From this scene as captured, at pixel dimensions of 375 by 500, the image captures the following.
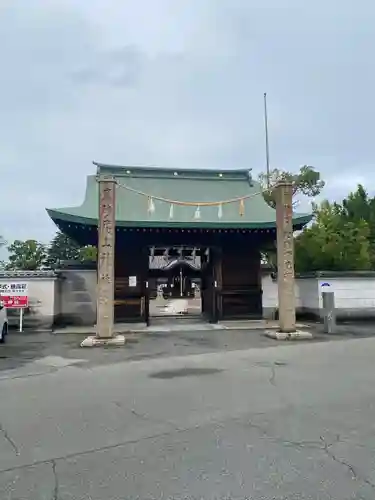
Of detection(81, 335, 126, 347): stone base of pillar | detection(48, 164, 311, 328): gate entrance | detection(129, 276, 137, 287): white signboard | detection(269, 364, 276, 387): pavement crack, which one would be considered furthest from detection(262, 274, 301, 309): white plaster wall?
detection(269, 364, 276, 387): pavement crack

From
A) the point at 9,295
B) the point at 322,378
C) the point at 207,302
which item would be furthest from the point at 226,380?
the point at 207,302

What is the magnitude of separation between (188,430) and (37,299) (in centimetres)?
1384

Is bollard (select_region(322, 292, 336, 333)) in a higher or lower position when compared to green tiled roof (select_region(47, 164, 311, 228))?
lower

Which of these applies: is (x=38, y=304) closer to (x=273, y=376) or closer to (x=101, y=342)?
(x=101, y=342)

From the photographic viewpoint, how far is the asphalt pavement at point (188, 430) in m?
3.57

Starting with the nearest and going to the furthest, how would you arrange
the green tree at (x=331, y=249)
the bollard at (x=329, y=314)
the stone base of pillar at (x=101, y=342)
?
the stone base of pillar at (x=101, y=342)
the bollard at (x=329, y=314)
the green tree at (x=331, y=249)

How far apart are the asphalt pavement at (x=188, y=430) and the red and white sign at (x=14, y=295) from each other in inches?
270

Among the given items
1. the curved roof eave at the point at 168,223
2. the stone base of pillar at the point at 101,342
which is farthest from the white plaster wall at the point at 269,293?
the stone base of pillar at the point at 101,342

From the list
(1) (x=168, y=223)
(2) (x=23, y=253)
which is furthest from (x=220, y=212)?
(2) (x=23, y=253)

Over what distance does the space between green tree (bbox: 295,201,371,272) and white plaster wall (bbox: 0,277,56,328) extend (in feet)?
40.5

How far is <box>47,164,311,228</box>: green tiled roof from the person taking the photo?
17719mm

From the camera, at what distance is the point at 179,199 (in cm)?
2098

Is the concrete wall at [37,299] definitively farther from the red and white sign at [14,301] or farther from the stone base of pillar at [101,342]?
the stone base of pillar at [101,342]

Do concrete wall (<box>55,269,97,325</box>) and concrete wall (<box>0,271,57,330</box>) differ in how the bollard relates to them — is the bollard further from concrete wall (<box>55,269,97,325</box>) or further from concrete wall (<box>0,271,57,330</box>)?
concrete wall (<box>0,271,57,330</box>)
